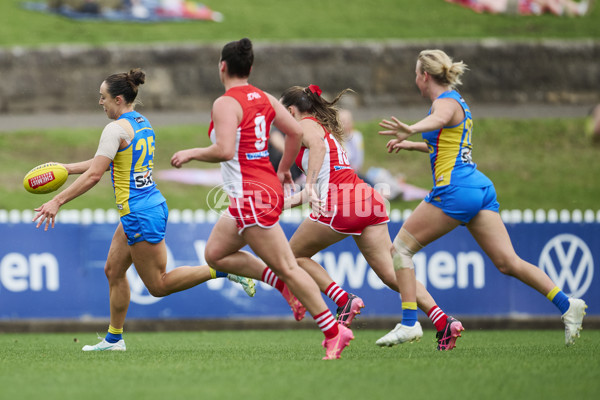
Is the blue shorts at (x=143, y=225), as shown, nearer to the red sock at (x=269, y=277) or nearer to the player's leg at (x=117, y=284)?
the player's leg at (x=117, y=284)

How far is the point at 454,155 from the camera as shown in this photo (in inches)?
273

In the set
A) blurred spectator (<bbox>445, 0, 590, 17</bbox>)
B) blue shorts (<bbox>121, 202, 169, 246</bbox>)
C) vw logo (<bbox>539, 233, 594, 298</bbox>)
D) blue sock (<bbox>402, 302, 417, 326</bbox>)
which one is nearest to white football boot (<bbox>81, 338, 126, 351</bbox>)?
→ blue shorts (<bbox>121, 202, 169, 246</bbox>)

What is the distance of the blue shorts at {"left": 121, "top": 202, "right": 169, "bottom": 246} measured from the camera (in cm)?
713

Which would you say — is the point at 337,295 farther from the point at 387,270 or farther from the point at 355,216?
the point at 355,216

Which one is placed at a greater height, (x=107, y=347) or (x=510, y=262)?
(x=510, y=262)

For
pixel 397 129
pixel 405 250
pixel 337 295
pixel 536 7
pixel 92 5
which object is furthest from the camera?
pixel 536 7

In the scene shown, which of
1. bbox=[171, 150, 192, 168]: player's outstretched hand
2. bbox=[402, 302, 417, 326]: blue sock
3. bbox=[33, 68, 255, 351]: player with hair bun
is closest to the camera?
bbox=[171, 150, 192, 168]: player's outstretched hand

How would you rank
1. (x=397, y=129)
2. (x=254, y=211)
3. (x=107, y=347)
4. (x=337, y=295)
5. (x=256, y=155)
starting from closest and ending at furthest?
(x=254, y=211), (x=256, y=155), (x=397, y=129), (x=337, y=295), (x=107, y=347)

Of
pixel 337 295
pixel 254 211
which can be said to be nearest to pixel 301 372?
pixel 254 211

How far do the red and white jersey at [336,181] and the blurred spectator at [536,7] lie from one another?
17592 mm

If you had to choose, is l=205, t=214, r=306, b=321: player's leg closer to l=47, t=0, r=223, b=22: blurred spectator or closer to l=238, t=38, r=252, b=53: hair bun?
l=238, t=38, r=252, b=53: hair bun

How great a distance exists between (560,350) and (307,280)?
237cm

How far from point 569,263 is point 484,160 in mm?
6667

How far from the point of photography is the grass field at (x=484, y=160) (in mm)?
15055
